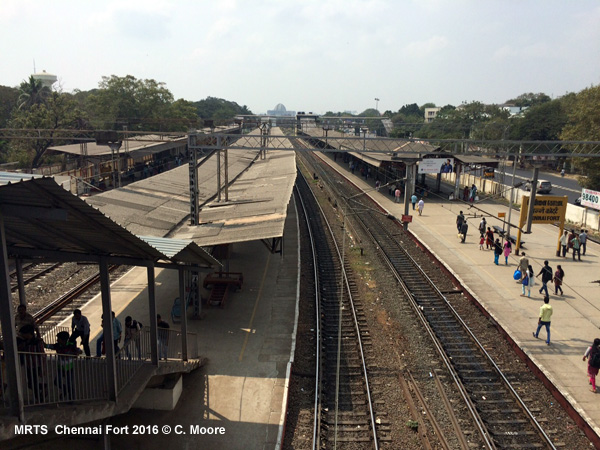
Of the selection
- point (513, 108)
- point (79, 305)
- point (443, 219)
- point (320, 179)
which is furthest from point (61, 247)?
point (513, 108)

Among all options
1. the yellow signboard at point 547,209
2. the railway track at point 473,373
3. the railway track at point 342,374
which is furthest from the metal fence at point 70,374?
the yellow signboard at point 547,209

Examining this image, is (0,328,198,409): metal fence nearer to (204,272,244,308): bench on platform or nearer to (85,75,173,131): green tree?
(204,272,244,308): bench on platform

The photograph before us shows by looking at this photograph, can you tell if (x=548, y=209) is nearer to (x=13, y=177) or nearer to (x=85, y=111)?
(x=13, y=177)

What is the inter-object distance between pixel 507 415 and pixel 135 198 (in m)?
15.7

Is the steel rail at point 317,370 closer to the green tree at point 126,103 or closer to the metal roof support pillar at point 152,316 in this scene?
the metal roof support pillar at point 152,316

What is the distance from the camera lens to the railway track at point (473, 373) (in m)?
9.23

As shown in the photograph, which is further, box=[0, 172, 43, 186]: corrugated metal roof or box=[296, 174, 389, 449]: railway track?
box=[296, 174, 389, 449]: railway track

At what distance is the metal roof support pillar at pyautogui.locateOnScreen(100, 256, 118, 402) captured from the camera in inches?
292

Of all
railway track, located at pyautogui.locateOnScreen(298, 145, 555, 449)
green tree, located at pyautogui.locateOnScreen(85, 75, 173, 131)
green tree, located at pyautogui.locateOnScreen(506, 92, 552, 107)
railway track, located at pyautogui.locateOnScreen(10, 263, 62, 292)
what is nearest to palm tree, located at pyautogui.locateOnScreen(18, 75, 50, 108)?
green tree, located at pyautogui.locateOnScreen(85, 75, 173, 131)

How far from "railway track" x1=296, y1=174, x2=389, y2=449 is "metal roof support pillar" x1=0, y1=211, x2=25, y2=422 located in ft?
14.2

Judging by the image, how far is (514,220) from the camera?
27.7 metres

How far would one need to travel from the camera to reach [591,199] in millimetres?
27266

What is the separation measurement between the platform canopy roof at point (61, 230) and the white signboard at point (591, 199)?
1010 inches

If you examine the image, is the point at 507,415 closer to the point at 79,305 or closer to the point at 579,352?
the point at 579,352
